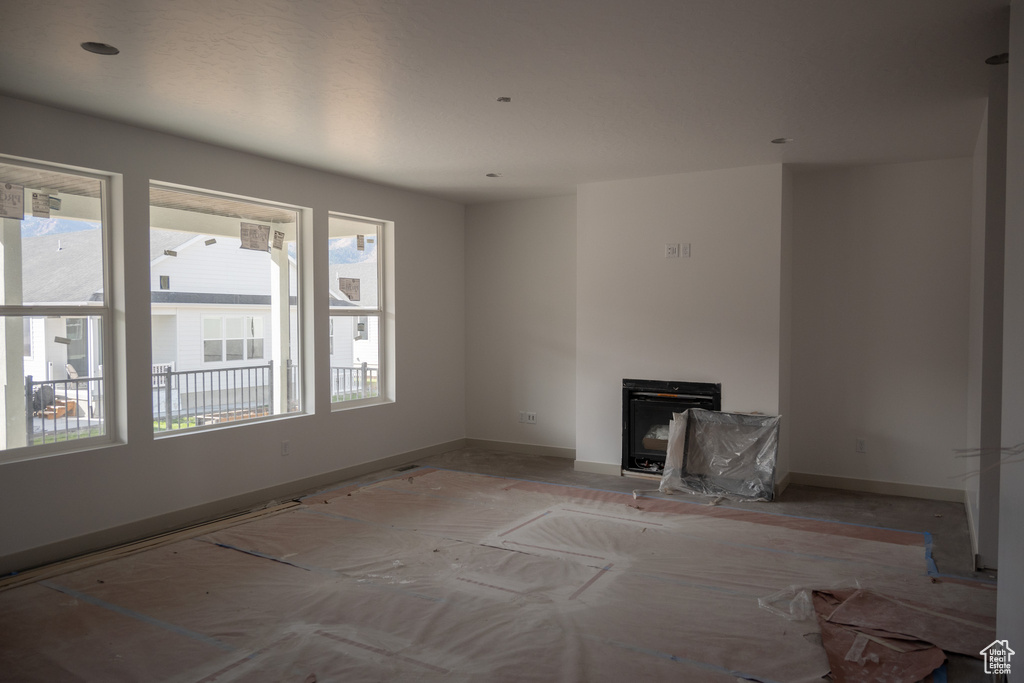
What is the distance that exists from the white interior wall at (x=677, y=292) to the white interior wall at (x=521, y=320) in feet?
2.07

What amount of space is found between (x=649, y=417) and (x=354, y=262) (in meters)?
3.07

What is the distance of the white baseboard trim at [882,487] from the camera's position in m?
5.28

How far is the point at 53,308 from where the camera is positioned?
4059mm

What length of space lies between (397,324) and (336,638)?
3830mm

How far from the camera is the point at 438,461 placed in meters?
6.70

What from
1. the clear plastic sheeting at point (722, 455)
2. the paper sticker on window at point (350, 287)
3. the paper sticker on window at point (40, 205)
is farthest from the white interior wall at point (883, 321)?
the paper sticker on window at point (40, 205)

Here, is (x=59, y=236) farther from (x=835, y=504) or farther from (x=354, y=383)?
(x=835, y=504)

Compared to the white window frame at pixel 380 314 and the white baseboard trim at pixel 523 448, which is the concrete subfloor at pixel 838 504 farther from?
the white window frame at pixel 380 314

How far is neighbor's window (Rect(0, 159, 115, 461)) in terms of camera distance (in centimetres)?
388

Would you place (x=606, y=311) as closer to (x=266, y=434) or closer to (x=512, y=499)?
(x=512, y=499)

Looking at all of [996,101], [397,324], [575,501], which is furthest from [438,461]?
[996,101]

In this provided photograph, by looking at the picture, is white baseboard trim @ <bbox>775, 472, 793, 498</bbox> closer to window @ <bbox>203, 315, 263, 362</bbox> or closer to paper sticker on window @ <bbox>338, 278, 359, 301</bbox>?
paper sticker on window @ <bbox>338, 278, 359, 301</bbox>

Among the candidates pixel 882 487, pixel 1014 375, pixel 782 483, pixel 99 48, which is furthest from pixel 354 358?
pixel 1014 375

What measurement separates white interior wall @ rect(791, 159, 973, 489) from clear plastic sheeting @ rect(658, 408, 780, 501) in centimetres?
78
